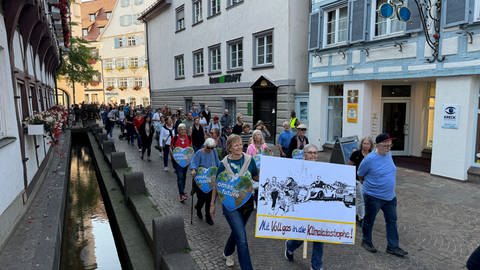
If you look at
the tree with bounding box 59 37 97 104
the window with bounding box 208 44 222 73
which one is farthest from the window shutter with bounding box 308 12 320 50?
the tree with bounding box 59 37 97 104

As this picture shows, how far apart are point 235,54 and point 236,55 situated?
0.20 m

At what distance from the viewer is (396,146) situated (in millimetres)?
13039

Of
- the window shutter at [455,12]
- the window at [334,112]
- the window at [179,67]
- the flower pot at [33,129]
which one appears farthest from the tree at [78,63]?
the window shutter at [455,12]

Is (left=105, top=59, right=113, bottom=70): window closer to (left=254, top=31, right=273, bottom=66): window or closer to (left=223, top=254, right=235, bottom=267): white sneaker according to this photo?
(left=254, top=31, right=273, bottom=66): window

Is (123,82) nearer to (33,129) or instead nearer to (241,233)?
(33,129)

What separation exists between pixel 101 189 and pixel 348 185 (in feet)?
27.5

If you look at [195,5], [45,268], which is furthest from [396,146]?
[195,5]

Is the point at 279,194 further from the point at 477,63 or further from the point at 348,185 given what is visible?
the point at 477,63

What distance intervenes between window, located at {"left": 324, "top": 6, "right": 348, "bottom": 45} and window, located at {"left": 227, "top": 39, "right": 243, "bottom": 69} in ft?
18.4

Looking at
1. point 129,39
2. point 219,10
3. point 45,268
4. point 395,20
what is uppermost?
point 129,39

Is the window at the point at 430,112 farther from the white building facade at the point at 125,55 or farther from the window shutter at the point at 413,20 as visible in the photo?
the white building facade at the point at 125,55

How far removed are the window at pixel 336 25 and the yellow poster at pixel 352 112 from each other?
235 cm

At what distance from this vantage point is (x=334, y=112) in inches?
548

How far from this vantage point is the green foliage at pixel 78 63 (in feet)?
93.1
